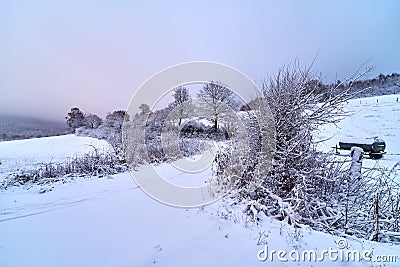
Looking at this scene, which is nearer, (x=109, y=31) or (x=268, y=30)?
(x=109, y=31)

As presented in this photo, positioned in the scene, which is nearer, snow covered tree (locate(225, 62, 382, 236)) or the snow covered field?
the snow covered field

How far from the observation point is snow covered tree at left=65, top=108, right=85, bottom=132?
77.6 ft

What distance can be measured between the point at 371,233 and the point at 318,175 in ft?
3.49

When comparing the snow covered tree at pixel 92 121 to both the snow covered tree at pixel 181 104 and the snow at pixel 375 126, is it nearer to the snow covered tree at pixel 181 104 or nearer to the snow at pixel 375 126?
the snow covered tree at pixel 181 104

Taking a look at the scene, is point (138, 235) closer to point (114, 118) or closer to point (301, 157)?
point (301, 157)

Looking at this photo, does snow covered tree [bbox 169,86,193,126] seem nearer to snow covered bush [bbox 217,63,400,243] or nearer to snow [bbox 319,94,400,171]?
snow covered bush [bbox 217,63,400,243]

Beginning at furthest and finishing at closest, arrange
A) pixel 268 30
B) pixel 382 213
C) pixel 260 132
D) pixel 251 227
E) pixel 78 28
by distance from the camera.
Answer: pixel 268 30 → pixel 78 28 → pixel 260 132 → pixel 382 213 → pixel 251 227

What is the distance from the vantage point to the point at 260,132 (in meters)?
4.29

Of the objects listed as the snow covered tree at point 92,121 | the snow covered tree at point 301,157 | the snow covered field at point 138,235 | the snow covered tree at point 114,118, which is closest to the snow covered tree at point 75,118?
the snow covered tree at point 92,121

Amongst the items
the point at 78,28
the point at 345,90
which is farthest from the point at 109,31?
the point at 345,90

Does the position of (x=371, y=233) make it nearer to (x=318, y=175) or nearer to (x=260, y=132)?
(x=318, y=175)

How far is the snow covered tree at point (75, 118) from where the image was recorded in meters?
23.7

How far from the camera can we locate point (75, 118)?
81.5ft

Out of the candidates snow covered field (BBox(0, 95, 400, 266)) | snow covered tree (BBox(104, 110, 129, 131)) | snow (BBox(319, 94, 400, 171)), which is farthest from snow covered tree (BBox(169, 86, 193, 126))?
snow (BBox(319, 94, 400, 171))
